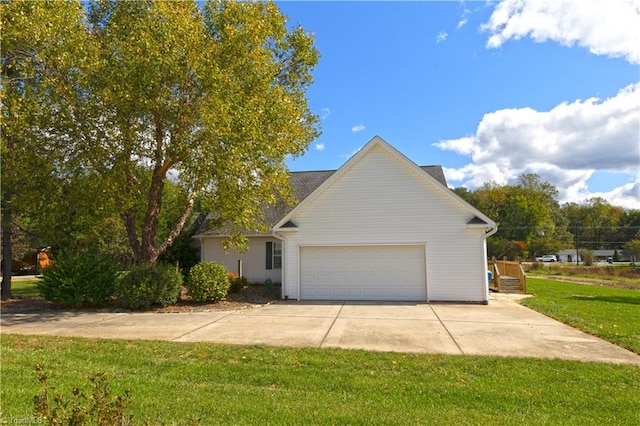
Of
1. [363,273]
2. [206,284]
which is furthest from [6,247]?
[363,273]

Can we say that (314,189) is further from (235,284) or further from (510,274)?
(510,274)

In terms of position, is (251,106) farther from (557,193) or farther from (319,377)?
(557,193)

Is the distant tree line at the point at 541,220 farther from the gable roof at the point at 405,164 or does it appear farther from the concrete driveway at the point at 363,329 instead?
the concrete driveway at the point at 363,329

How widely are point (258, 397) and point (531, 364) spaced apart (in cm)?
429

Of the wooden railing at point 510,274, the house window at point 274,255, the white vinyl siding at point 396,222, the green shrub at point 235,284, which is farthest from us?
the house window at point 274,255

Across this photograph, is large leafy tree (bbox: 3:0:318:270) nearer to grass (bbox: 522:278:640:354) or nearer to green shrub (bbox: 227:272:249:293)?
green shrub (bbox: 227:272:249:293)

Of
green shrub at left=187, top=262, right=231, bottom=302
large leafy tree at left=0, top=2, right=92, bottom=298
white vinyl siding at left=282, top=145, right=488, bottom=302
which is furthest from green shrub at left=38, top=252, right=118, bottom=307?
white vinyl siding at left=282, top=145, right=488, bottom=302

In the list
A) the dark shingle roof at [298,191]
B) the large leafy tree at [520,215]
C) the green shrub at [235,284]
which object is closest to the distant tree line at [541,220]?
the large leafy tree at [520,215]

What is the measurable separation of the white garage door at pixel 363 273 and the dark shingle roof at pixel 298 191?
4166 millimetres

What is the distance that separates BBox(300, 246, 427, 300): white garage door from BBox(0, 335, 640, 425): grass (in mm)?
7712

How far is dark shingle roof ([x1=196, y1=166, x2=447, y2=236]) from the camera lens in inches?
762

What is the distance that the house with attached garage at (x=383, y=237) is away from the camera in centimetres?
1370

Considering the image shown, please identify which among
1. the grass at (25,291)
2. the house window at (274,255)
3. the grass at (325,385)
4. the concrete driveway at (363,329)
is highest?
the house window at (274,255)

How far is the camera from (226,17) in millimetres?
12320
